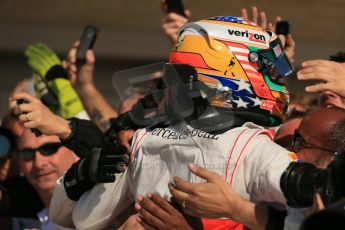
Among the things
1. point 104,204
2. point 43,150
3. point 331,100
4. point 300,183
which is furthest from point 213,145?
point 43,150

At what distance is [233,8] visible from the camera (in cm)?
1126

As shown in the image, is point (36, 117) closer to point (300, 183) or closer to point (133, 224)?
point (133, 224)

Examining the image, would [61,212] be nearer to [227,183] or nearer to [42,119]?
[42,119]

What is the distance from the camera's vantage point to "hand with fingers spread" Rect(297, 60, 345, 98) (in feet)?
13.4

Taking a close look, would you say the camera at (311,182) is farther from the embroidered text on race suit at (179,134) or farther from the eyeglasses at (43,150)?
the eyeglasses at (43,150)

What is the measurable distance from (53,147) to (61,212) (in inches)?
67.8

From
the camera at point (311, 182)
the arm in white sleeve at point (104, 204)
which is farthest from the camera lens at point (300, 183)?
the arm in white sleeve at point (104, 204)

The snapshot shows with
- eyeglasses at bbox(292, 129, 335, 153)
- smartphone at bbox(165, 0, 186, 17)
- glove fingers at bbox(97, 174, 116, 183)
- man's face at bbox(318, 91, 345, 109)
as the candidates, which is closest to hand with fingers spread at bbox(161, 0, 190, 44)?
smartphone at bbox(165, 0, 186, 17)

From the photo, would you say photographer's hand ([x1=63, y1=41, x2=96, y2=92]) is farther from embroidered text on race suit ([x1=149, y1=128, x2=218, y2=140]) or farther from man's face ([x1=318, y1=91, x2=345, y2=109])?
embroidered text on race suit ([x1=149, y1=128, x2=218, y2=140])

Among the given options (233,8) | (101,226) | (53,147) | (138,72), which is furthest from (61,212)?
(233,8)

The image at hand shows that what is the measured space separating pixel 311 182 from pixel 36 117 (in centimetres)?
185

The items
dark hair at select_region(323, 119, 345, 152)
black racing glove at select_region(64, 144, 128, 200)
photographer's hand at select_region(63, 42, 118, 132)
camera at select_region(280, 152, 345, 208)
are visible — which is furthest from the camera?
photographer's hand at select_region(63, 42, 118, 132)

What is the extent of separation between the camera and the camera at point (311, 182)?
319cm

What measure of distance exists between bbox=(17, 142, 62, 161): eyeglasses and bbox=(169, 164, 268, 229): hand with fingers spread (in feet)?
8.55
